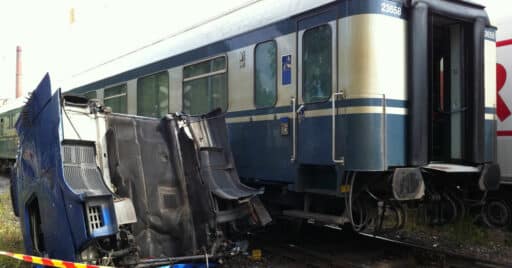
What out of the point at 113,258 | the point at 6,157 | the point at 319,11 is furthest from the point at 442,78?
the point at 6,157

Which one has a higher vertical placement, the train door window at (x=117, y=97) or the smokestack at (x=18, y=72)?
the smokestack at (x=18, y=72)

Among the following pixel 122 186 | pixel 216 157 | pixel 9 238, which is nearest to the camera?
pixel 122 186

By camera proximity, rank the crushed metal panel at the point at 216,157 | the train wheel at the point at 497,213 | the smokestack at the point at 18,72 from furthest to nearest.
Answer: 1. the smokestack at the point at 18,72
2. the train wheel at the point at 497,213
3. the crushed metal panel at the point at 216,157

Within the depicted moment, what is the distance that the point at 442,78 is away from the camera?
7176mm

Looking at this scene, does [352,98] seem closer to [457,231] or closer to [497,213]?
[457,231]

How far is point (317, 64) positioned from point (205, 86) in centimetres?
234

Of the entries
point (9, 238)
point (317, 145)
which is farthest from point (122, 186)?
point (9, 238)

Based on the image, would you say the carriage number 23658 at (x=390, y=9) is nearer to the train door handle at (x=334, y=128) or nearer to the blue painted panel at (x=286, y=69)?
the train door handle at (x=334, y=128)

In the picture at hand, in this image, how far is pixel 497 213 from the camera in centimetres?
871

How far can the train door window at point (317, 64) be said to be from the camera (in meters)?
5.86

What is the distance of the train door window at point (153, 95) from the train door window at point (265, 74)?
2.36 m

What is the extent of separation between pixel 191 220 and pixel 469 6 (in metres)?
4.59

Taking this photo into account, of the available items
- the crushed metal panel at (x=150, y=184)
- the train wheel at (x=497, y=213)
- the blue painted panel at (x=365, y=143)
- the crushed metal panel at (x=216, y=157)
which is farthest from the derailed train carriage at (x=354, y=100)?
the crushed metal panel at (x=150, y=184)

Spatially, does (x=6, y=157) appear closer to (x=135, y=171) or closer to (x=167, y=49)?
(x=167, y=49)
